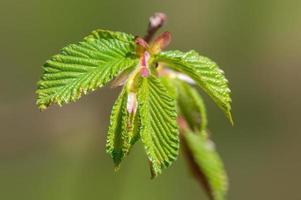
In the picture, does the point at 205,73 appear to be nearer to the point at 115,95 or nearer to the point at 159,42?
the point at 159,42

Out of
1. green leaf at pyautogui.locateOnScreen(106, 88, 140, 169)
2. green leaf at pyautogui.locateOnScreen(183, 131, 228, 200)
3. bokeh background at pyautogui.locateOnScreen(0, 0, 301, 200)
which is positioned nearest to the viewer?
green leaf at pyautogui.locateOnScreen(106, 88, 140, 169)

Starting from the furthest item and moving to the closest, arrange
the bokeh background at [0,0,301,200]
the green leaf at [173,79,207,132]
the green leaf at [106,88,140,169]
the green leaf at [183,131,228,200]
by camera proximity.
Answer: the bokeh background at [0,0,301,200]
the green leaf at [183,131,228,200]
the green leaf at [173,79,207,132]
the green leaf at [106,88,140,169]

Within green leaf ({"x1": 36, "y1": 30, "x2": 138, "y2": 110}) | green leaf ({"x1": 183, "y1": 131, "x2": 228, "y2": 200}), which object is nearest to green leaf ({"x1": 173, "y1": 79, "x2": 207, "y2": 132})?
green leaf ({"x1": 183, "y1": 131, "x2": 228, "y2": 200})

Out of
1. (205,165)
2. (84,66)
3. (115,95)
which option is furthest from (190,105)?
(115,95)

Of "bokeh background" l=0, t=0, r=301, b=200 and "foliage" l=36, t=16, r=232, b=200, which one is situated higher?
"bokeh background" l=0, t=0, r=301, b=200

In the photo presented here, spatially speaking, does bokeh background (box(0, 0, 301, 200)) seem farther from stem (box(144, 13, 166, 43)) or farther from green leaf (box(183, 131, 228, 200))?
stem (box(144, 13, 166, 43))
